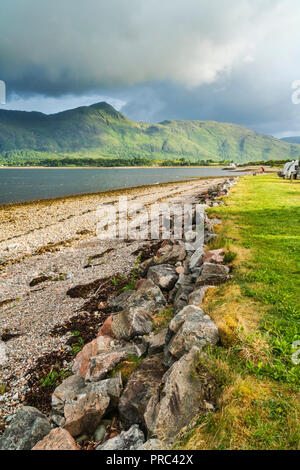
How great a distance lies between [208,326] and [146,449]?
2408 millimetres

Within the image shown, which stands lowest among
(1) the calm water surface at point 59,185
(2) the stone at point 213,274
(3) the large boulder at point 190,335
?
(3) the large boulder at point 190,335

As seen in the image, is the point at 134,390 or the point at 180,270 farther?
the point at 180,270

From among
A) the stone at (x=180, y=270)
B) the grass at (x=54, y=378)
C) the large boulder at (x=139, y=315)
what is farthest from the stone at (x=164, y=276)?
the grass at (x=54, y=378)

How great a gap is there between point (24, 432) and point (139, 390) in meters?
2.57

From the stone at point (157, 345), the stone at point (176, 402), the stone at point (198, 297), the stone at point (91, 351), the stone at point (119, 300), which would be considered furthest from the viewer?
the stone at point (119, 300)

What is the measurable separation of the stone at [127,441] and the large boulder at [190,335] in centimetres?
141

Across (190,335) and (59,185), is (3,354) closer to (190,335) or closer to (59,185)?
(190,335)

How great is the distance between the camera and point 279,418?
3619 millimetres

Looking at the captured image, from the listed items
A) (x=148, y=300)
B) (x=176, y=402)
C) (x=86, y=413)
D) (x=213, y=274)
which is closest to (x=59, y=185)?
(x=148, y=300)

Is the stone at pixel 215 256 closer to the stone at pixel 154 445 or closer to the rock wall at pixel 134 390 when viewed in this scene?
the rock wall at pixel 134 390

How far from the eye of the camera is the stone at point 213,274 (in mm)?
7903

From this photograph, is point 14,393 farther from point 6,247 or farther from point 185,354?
point 6,247

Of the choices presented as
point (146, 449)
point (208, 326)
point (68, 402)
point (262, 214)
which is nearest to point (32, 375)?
point (68, 402)

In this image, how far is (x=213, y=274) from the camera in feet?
26.5
